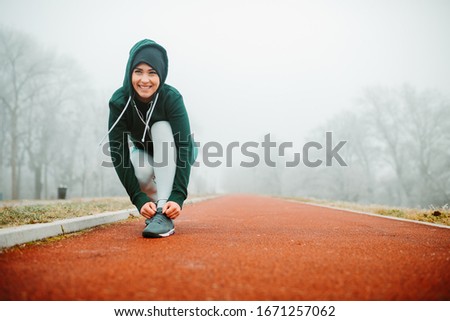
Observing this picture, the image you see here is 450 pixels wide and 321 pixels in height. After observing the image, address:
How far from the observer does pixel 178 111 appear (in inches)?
133

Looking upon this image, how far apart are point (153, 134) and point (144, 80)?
22.5 inches

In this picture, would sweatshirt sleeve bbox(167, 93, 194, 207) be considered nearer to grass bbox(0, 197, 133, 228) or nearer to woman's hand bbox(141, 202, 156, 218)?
woman's hand bbox(141, 202, 156, 218)

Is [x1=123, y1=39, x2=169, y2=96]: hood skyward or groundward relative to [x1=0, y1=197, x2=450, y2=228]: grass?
skyward

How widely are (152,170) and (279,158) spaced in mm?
62269

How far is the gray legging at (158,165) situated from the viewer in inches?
129

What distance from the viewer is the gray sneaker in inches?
116

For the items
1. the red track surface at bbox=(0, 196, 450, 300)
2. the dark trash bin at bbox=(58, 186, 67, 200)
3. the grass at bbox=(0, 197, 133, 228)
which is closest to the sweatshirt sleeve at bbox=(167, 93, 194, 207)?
the red track surface at bbox=(0, 196, 450, 300)

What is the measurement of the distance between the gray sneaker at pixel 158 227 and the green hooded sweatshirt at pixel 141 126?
188 mm

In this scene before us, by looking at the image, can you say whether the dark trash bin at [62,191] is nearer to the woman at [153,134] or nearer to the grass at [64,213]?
the grass at [64,213]

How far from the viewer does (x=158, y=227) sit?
2.98 m

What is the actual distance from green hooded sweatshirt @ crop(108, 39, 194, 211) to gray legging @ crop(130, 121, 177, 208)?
0.19ft
